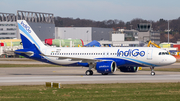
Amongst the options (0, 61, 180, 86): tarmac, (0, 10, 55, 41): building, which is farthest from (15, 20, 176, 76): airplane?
(0, 10, 55, 41): building

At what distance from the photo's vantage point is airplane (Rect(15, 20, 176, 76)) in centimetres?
4059

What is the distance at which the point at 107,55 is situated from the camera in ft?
139

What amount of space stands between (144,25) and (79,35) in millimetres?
41007

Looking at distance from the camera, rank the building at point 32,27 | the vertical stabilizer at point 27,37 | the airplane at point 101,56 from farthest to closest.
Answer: the building at point 32,27, the vertical stabilizer at point 27,37, the airplane at point 101,56

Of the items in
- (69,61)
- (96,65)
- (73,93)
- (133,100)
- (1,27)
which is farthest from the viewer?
(1,27)

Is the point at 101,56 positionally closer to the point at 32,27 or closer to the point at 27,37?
the point at 27,37

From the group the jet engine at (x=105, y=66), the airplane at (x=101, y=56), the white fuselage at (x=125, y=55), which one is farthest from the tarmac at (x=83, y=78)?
the white fuselage at (x=125, y=55)

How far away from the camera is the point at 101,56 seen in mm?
42688

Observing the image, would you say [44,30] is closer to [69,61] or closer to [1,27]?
[1,27]

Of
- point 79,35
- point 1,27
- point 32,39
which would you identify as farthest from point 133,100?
point 1,27

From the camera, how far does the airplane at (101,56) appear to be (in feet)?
133

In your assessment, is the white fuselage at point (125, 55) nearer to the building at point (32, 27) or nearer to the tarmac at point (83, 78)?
the tarmac at point (83, 78)

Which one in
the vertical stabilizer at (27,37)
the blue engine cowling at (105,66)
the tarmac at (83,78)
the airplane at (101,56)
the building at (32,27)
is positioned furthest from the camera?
the building at (32,27)

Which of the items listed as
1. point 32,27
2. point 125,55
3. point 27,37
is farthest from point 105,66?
point 32,27
